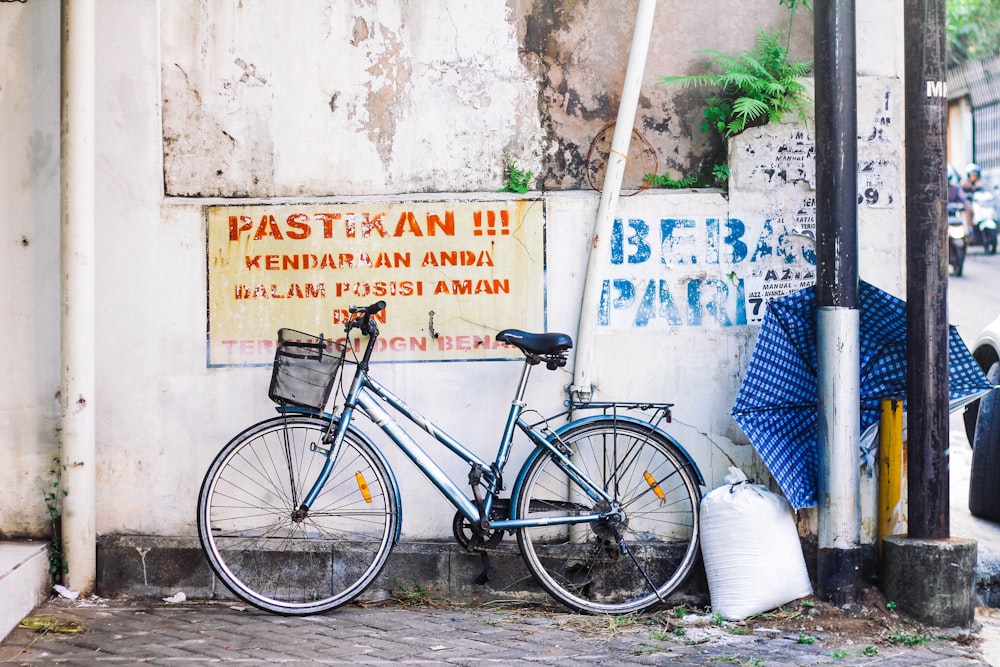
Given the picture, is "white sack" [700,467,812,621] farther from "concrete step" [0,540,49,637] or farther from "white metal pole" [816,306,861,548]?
"concrete step" [0,540,49,637]

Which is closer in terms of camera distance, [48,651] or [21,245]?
[48,651]

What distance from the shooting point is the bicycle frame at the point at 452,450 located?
190 inches

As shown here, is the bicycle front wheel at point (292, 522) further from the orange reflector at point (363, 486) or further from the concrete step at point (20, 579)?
the concrete step at point (20, 579)

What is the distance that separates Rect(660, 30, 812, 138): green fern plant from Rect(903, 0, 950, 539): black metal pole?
0.54 meters

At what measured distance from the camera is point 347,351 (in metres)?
5.13

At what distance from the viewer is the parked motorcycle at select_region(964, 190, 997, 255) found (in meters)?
19.1

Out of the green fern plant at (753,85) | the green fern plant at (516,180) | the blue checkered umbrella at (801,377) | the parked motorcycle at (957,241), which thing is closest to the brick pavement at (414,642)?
the blue checkered umbrella at (801,377)

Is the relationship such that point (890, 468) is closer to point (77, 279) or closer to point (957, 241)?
point (77, 279)

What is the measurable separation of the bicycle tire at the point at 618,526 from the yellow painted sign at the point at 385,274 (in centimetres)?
65

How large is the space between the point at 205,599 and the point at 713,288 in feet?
9.72

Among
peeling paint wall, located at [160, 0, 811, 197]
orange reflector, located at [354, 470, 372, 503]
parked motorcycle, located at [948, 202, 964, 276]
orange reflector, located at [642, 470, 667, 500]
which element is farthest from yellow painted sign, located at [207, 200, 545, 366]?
parked motorcycle, located at [948, 202, 964, 276]

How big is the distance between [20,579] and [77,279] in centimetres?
142

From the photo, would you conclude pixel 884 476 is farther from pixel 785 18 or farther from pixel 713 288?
pixel 785 18

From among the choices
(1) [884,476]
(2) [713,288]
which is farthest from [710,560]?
(2) [713,288]
